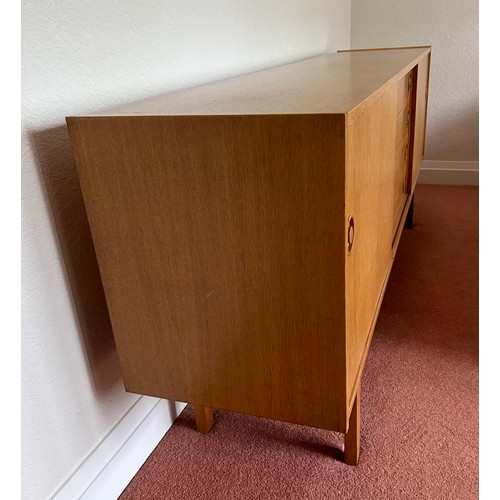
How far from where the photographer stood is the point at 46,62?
78cm

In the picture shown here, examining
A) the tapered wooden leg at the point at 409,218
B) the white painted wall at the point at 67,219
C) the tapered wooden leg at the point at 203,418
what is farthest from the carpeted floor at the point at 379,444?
the tapered wooden leg at the point at 409,218

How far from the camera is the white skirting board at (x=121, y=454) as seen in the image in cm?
93

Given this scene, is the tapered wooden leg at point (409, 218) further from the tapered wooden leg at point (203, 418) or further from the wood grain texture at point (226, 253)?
the wood grain texture at point (226, 253)

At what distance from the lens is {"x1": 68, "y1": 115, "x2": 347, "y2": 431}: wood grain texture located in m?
0.69

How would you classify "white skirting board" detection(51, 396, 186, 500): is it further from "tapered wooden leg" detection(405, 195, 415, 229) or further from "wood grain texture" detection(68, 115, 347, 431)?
"tapered wooden leg" detection(405, 195, 415, 229)

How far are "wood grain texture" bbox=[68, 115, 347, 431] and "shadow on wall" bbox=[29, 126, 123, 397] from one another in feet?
0.20

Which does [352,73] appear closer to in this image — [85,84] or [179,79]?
[179,79]

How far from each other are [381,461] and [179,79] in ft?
3.25

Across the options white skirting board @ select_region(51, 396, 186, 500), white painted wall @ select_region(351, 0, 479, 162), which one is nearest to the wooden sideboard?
white skirting board @ select_region(51, 396, 186, 500)

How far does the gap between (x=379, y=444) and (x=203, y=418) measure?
0.42 meters

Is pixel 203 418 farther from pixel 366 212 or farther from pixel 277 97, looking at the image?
pixel 277 97

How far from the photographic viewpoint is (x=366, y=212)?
2.89 feet

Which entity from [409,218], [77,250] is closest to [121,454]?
[77,250]

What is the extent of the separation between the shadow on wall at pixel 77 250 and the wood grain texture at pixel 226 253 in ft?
0.20
